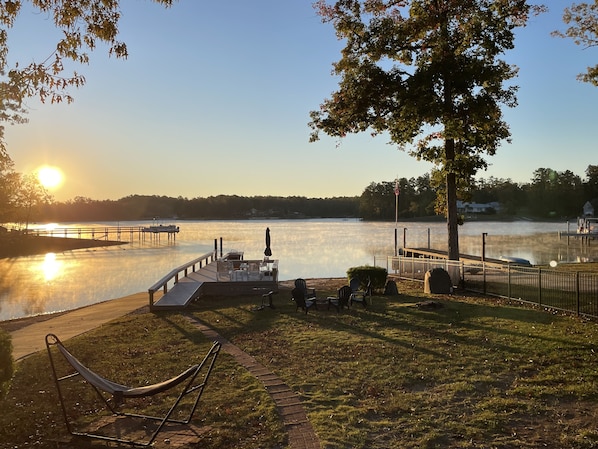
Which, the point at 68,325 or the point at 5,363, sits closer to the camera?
the point at 5,363

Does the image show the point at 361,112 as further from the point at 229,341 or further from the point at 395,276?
the point at 229,341

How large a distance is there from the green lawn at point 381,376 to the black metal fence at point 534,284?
0.76m

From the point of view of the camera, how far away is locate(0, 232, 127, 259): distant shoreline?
57.1m

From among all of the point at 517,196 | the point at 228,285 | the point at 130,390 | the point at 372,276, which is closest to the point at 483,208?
the point at 517,196

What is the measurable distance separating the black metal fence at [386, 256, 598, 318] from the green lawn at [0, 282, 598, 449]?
756mm

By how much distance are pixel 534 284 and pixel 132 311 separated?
1164 centimetres

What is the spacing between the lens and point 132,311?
15.7m

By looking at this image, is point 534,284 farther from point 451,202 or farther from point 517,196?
point 517,196

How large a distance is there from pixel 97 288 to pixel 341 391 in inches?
835

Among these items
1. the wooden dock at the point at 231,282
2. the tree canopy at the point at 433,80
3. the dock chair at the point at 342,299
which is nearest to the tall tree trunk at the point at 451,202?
the tree canopy at the point at 433,80

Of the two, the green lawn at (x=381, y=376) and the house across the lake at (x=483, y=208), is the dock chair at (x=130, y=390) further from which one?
the house across the lake at (x=483, y=208)

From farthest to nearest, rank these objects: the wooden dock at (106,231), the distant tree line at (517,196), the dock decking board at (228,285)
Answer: the distant tree line at (517,196)
the wooden dock at (106,231)
the dock decking board at (228,285)

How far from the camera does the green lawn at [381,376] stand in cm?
545

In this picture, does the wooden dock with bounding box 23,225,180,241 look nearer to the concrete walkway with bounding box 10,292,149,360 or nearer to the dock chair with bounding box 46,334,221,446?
the concrete walkway with bounding box 10,292,149,360
